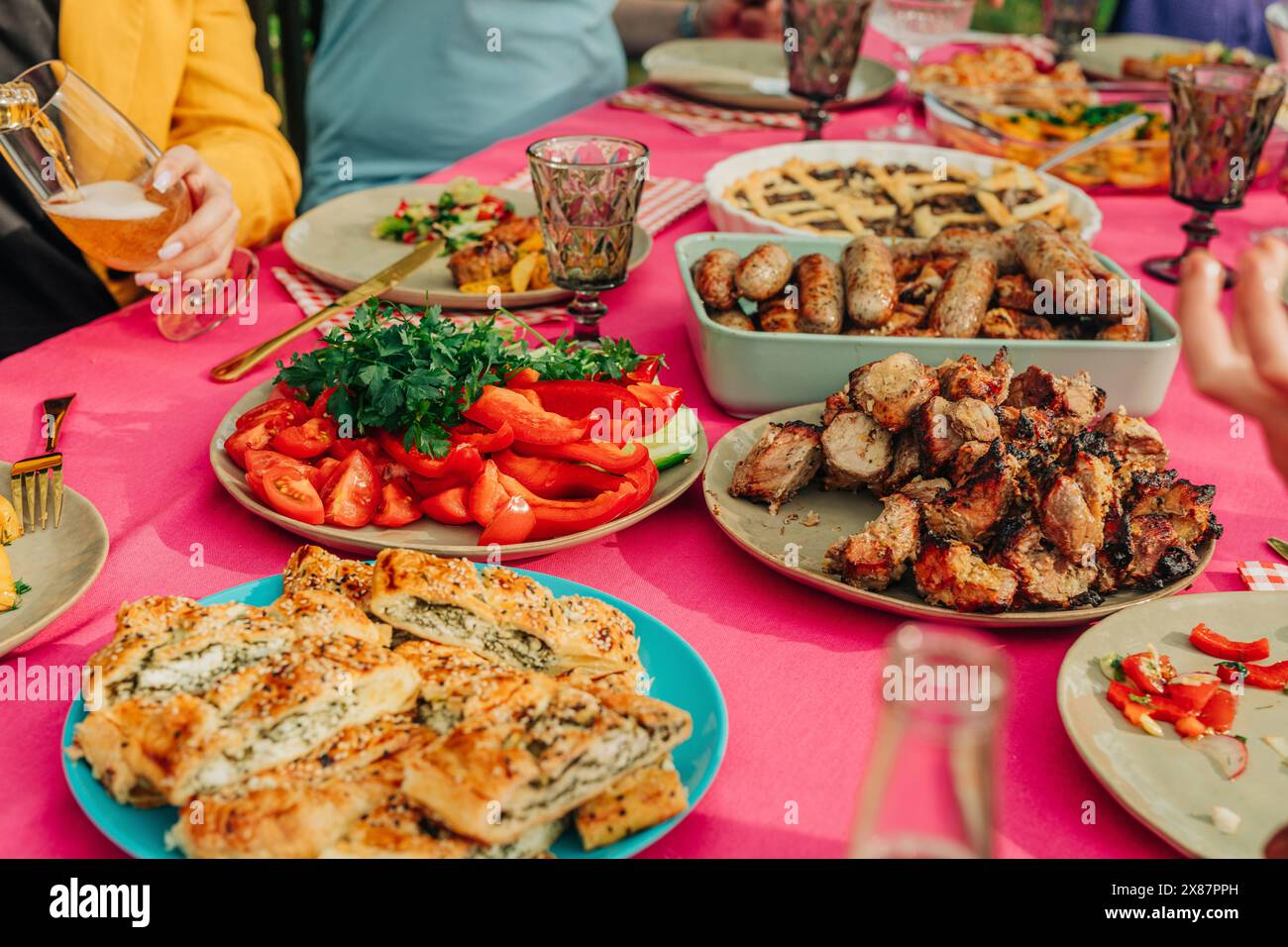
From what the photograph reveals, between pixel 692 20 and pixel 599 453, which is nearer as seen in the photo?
pixel 599 453

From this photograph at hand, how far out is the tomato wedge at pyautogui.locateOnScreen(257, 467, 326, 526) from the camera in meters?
1.79

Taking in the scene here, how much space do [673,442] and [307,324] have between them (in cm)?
96

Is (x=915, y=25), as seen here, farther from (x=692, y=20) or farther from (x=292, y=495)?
(x=292, y=495)

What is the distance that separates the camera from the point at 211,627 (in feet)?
4.42

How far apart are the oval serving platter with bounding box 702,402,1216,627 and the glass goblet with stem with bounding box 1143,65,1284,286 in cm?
147

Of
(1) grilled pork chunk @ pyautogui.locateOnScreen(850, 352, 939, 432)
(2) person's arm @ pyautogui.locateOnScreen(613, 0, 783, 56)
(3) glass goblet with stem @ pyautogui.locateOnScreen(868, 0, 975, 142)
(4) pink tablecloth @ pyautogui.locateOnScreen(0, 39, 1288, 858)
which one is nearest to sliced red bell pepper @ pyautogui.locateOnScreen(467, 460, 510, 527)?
(4) pink tablecloth @ pyautogui.locateOnScreen(0, 39, 1288, 858)

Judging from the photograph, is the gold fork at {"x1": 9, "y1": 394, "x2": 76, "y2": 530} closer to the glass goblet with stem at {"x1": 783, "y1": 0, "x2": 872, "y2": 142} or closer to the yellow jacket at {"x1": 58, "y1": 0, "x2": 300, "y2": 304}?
the yellow jacket at {"x1": 58, "y1": 0, "x2": 300, "y2": 304}

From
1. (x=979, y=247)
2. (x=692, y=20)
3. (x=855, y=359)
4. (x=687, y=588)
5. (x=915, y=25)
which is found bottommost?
(x=687, y=588)

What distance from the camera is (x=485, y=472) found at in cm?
184

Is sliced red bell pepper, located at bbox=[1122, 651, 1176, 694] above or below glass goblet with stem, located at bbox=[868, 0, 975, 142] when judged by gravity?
below

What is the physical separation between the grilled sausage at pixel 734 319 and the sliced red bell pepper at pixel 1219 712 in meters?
1.20

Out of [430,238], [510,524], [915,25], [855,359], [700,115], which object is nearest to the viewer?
[510,524]

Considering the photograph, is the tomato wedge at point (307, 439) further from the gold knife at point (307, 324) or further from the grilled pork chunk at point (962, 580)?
the grilled pork chunk at point (962, 580)

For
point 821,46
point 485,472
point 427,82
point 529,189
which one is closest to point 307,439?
point 485,472
